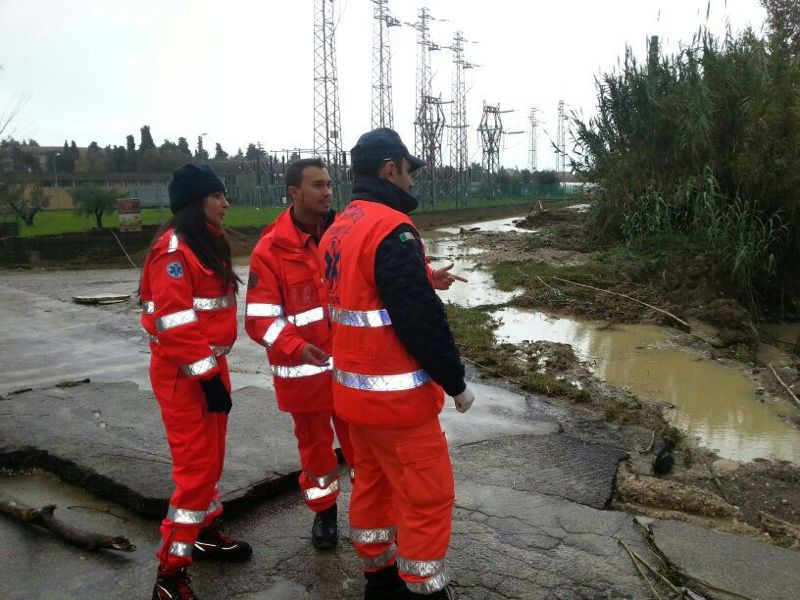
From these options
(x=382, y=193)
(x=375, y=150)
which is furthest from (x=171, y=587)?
(x=375, y=150)

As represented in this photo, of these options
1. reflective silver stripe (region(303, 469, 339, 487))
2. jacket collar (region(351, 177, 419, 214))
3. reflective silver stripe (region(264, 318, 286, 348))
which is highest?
jacket collar (region(351, 177, 419, 214))

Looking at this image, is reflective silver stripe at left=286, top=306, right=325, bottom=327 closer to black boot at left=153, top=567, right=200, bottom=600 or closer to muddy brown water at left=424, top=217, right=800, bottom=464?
black boot at left=153, top=567, right=200, bottom=600

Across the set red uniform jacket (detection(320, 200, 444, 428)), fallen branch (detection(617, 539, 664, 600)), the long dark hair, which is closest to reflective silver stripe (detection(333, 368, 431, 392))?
red uniform jacket (detection(320, 200, 444, 428))

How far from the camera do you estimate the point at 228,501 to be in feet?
12.6

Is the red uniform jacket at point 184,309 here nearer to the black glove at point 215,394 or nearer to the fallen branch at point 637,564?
the black glove at point 215,394

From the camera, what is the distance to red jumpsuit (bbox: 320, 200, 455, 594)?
253 cm

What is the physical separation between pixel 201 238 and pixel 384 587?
1746 mm

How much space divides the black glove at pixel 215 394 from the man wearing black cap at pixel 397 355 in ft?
1.79

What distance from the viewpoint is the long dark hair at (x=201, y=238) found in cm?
314

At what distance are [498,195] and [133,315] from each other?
44127 mm

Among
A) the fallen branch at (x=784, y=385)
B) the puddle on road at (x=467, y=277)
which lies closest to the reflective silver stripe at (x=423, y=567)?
the fallen branch at (x=784, y=385)

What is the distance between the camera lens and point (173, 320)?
9.70ft

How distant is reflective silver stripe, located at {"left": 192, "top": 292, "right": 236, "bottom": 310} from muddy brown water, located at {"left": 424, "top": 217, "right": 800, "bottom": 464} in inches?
154

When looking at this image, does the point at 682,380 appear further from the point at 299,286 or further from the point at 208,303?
the point at 208,303
